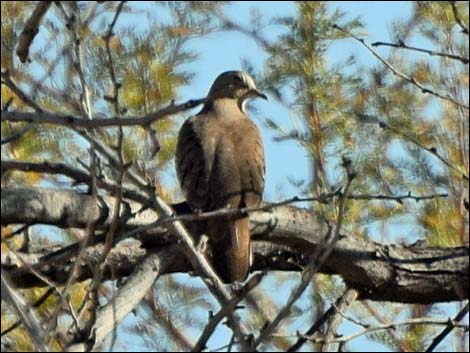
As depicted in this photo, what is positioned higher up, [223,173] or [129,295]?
[223,173]

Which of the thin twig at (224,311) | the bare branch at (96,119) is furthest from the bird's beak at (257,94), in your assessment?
the thin twig at (224,311)

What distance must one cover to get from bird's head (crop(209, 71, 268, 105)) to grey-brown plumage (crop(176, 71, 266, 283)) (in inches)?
12.2

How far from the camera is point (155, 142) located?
13.5 feet

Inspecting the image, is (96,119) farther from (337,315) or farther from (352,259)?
(352,259)

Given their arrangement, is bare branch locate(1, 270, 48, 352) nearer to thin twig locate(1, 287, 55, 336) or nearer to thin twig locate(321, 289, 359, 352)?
thin twig locate(1, 287, 55, 336)

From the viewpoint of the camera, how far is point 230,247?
602cm

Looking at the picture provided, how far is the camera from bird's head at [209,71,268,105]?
7.51 m

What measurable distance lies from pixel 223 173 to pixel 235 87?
51.5 inches

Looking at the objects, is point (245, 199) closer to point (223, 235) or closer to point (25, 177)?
point (223, 235)

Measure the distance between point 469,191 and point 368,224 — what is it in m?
0.67

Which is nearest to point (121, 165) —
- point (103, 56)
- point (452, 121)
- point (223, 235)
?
point (103, 56)

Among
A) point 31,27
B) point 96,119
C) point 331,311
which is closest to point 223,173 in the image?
point 331,311

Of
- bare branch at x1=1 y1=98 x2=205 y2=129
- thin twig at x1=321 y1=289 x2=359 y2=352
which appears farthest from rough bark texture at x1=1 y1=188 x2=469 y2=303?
bare branch at x1=1 y1=98 x2=205 y2=129

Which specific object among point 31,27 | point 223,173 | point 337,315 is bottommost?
point 337,315
